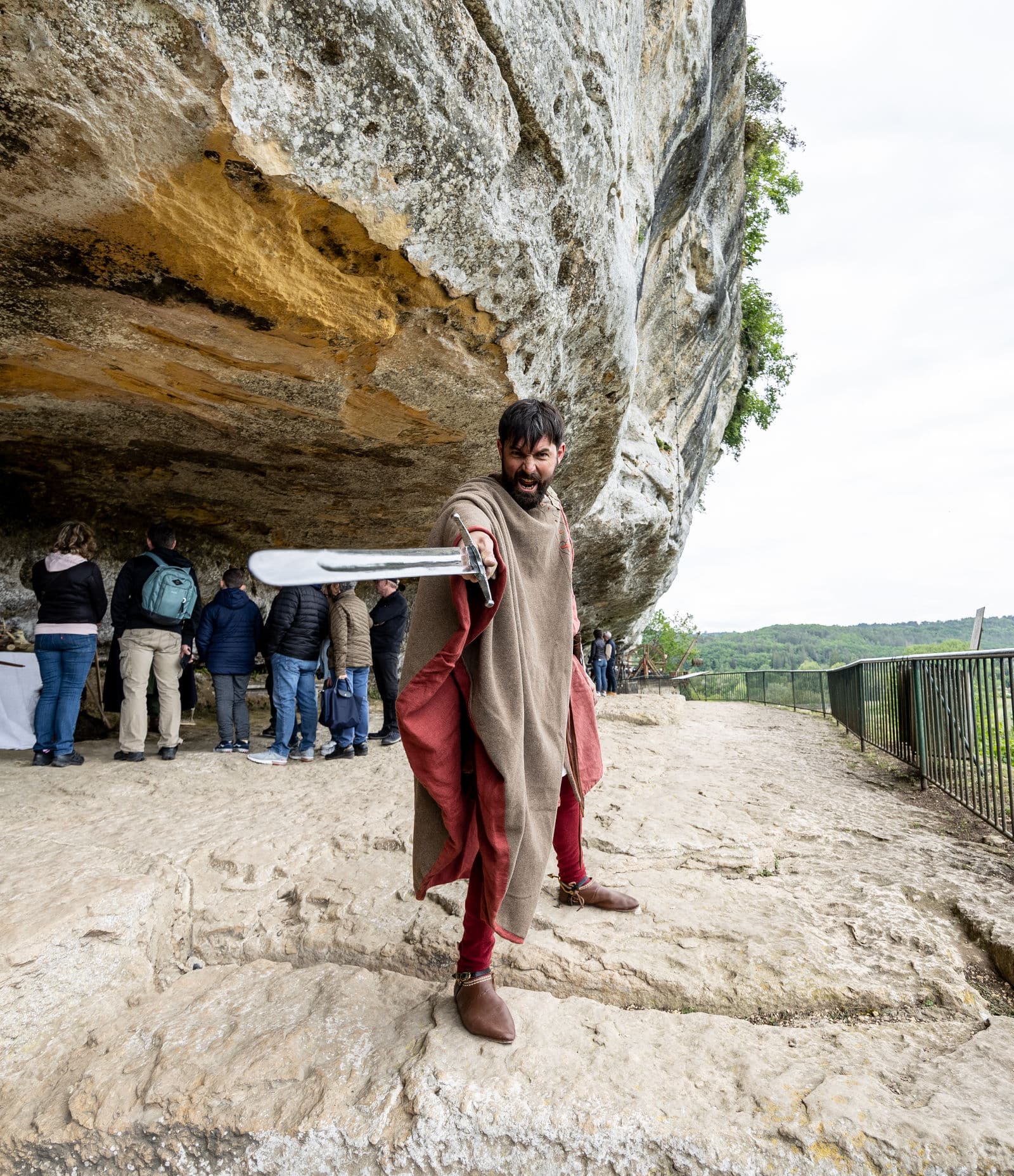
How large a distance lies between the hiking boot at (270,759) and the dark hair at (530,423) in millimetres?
3824

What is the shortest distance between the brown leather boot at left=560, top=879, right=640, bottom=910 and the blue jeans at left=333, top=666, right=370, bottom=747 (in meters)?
3.17

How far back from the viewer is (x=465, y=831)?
1940 millimetres

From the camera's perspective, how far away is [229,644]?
5.47 m

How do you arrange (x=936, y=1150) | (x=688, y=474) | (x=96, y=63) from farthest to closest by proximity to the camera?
(x=688, y=474), (x=96, y=63), (x=936, y=1150)

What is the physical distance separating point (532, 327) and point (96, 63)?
2496 millimetres

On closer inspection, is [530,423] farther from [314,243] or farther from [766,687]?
[766,687]

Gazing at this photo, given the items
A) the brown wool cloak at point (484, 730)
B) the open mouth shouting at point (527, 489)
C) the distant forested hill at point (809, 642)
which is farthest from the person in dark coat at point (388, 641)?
the distant forested hill at point (809, 642)

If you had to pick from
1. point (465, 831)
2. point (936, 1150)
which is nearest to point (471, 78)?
point (465, 831)

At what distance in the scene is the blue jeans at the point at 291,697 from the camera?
529 centimetres

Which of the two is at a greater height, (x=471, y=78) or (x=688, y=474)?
(x=688, y=474)

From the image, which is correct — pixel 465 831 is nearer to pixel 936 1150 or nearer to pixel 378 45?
pixel 936 1150

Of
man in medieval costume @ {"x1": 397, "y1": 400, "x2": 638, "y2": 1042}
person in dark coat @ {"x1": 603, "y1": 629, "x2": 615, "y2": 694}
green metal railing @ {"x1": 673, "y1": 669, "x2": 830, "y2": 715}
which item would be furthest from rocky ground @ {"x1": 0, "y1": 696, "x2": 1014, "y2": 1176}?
person in dark coat @ {"x1": 603, "y1": 629, "x2": 615, "y2": 694}

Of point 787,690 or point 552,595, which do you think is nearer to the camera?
point 552,595

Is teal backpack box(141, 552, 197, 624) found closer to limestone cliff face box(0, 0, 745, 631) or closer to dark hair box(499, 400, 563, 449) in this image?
limestone cliff face box(0, 0, 745, 631)
